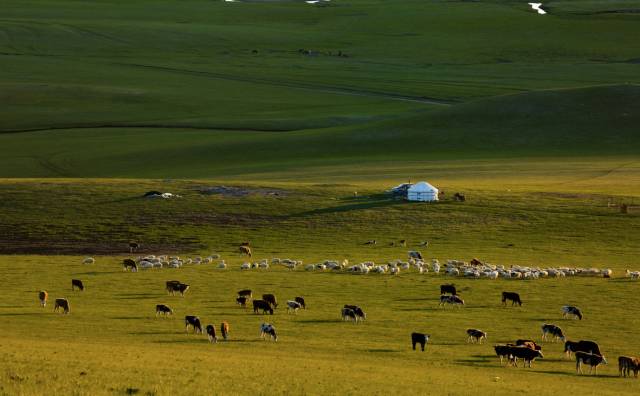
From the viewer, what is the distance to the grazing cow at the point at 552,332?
32.6m

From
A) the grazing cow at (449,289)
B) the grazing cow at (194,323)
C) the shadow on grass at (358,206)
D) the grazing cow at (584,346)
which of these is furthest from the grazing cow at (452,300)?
the shadow on grass at (358,206)

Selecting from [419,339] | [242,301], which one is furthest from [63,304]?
[419,339]

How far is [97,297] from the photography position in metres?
39.3

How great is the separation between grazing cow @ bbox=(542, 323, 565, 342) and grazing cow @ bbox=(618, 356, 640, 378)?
4058mm

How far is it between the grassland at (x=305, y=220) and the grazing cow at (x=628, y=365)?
1.32 ft

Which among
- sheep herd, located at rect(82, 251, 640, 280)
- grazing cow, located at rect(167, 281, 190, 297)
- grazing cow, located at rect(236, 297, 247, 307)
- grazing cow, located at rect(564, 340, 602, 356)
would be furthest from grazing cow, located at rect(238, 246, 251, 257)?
grazing cow, located at rect(564, 340, 602, 356)

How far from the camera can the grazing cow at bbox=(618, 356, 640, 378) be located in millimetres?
28141

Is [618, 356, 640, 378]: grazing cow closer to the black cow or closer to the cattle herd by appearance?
the cattle herd

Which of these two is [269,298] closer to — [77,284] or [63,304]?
[63,304]

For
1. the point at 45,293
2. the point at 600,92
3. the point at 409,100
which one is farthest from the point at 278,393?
the point at 409,100

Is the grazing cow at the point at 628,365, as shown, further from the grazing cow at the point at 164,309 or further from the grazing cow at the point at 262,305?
the grazing cow at the point at 164,309

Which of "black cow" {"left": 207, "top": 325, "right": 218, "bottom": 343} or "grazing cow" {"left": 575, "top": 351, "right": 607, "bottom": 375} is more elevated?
"black cow" {"left": 207, "top": 325, "right": 218, "bottom": 343}

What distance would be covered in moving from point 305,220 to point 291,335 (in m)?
26.7

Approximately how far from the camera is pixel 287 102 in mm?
136875
